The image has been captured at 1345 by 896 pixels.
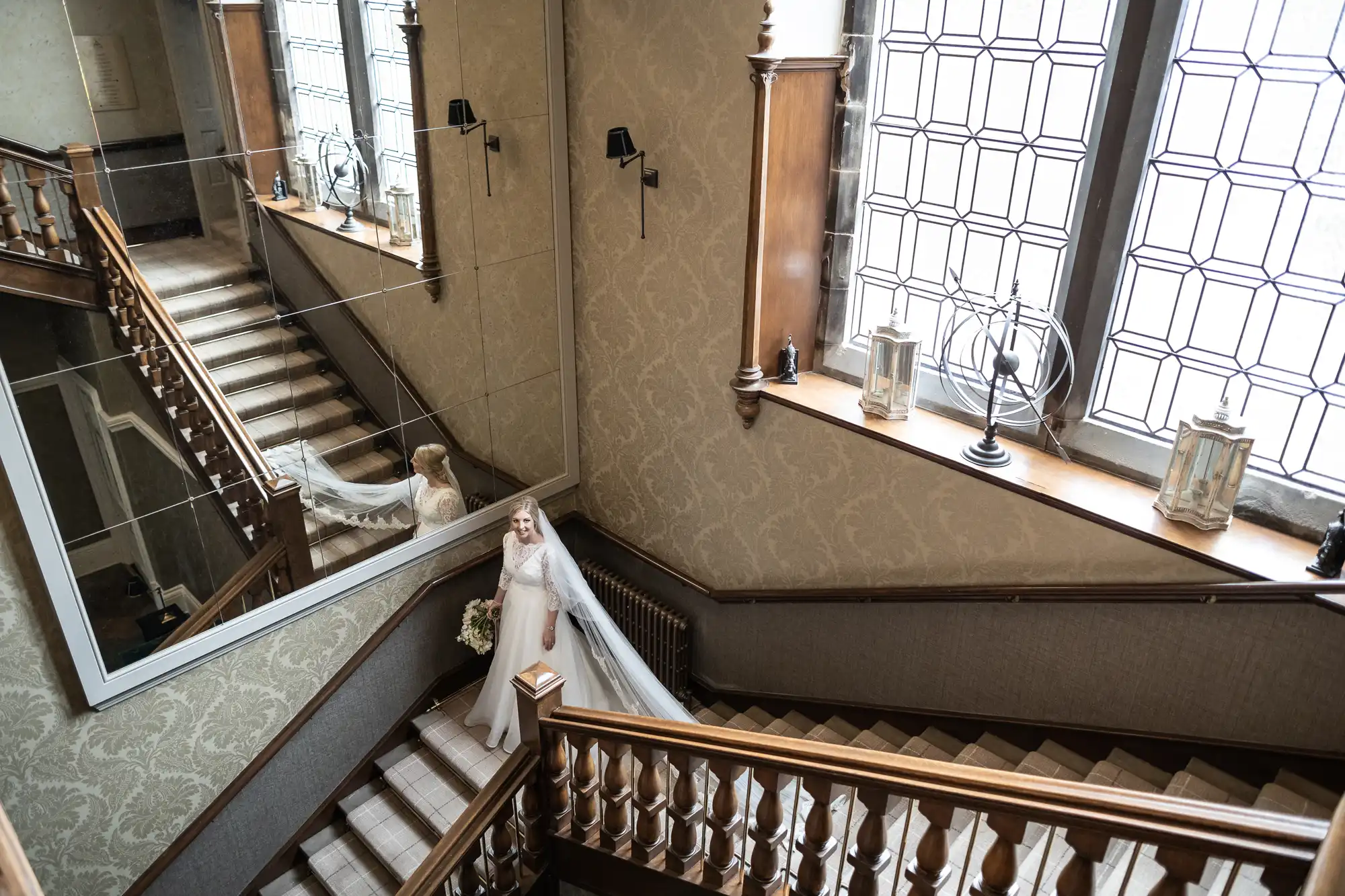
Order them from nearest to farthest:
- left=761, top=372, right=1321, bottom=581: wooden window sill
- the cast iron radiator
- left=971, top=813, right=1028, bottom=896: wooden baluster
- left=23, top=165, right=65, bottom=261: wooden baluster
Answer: left=971, top=813, right=1028, bottom=896: wooden baluster < left=761, top=372, right=1321, bottom=581: wooden window sill < left=23, top=165, right=65, bottom=261: wooden baluster < the cast iron radiator

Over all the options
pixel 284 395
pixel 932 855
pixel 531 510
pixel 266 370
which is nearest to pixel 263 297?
pixel 266 370

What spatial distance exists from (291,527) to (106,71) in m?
2.09

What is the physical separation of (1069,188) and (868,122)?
99cm

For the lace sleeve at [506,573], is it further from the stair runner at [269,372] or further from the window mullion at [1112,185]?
the window mullion at [1112,185]

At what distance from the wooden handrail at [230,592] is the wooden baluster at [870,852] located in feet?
10.3

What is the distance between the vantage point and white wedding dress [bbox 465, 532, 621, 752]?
5035 millimetres

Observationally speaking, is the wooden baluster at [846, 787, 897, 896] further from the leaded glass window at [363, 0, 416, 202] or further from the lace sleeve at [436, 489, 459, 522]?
the leaded glass window at [363, 0, 416, 202]

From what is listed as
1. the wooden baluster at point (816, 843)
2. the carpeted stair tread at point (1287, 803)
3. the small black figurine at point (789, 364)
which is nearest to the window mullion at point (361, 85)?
the small black figurine at point (789, 364)

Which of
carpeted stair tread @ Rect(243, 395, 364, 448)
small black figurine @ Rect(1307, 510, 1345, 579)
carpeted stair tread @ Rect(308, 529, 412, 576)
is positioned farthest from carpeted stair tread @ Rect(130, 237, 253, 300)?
small black figurine @ Rect(1307, 510, 1345, 579)

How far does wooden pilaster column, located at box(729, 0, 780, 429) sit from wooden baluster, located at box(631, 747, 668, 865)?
6.46ft

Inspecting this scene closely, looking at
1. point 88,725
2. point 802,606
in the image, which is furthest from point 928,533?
point 88,725

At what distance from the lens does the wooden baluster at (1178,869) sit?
1.89 metres

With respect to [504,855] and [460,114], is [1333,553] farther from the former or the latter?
[460,114]

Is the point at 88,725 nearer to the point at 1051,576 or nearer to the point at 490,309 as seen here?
the point at 490,309
